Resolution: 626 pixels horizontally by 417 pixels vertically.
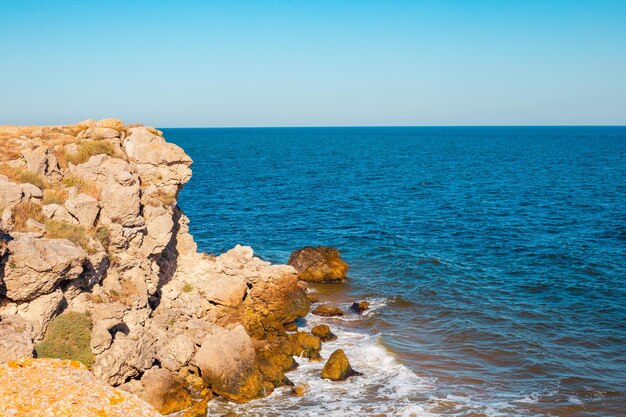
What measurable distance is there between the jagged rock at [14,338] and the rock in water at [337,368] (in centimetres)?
1374

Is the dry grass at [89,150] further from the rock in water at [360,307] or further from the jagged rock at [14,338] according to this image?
the rock in water at [360,307]

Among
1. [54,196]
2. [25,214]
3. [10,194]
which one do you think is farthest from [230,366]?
[10,194]

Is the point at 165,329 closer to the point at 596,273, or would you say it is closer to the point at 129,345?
the point at 129,345

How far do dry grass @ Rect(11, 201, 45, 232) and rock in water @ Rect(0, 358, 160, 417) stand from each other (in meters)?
11.9

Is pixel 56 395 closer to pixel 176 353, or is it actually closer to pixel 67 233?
pixel 67 233

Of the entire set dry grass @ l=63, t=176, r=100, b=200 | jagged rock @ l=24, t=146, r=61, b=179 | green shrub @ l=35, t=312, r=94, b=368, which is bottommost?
green shrub @ l=35, t=312, r=94, b=368

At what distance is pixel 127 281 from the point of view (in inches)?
1058

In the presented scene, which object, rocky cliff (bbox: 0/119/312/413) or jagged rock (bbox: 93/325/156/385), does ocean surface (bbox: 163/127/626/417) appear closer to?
rocky cliff (bbox: 0/119/312/413)

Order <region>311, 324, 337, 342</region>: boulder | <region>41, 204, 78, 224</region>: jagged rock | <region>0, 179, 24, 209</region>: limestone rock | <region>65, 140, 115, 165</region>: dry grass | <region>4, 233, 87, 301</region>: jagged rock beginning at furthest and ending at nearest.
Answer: <region>311, 324, 337, 342</region>: boulder
<region>65, 140, 115, 165</region>: dry grass
<region>41, 204, 78, 224</region>: jagged rock
<region>0, 179, 24, 209</region>: limestone rock
<region>4, 233, 87, 301</region>: jagged rock

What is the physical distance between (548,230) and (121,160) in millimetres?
44637

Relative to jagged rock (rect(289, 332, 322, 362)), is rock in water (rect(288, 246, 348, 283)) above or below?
above

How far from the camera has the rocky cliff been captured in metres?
21.6

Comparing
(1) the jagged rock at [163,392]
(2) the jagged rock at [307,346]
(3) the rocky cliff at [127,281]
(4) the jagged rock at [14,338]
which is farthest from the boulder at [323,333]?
(4) the jagged rock at [14,338]

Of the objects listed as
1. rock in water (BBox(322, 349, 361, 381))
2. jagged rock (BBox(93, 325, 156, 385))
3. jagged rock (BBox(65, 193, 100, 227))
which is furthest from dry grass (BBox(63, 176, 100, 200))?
rock in water (BBox(322, 349, 361, 381))
